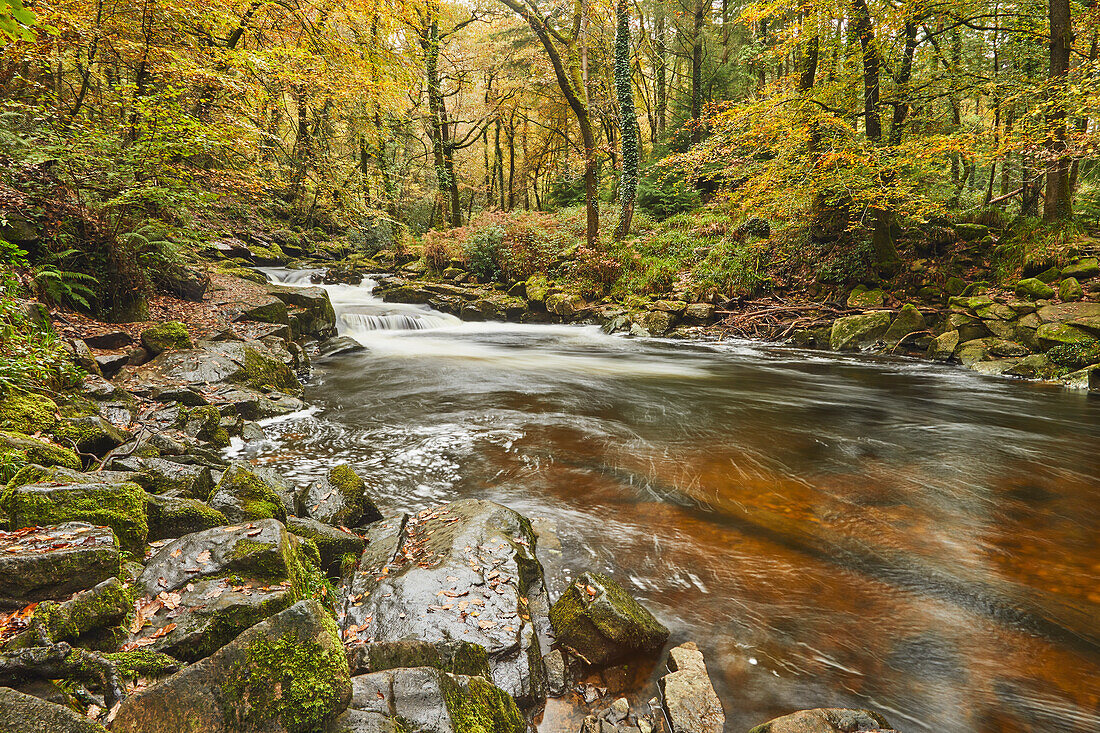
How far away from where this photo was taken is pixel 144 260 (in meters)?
8.73

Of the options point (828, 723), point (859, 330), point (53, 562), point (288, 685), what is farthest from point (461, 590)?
point (859, 330)

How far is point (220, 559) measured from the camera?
2594 mm

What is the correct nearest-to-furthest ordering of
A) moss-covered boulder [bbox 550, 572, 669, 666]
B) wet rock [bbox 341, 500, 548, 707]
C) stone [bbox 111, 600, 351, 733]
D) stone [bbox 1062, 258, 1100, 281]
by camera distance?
stone [bbox 111, 600, 351, 733], wet rock [bbox 341, 500, 548, 707], moss-covered boulder [bbox 550, 572, 669, 666], stone [bbox 1062, 258, 1100, 281]

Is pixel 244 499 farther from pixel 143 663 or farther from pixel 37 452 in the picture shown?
pixel 143 663

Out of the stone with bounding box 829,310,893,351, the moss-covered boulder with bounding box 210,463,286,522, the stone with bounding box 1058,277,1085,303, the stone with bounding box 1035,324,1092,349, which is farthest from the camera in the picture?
the stone with bounding box 829,310,893,351

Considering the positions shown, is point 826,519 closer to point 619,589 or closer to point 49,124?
point 619,589

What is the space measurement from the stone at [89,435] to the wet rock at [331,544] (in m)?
2.13

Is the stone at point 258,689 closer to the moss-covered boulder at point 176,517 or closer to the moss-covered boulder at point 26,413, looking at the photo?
the moss-covered boulder at point 176,517

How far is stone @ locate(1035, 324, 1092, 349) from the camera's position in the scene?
8.76m

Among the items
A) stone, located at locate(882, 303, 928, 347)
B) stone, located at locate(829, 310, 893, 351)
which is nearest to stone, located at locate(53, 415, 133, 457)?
stone, located at locate(829, 310, 893, 351)

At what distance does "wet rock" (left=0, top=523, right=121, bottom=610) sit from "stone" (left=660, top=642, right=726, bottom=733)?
2.82m

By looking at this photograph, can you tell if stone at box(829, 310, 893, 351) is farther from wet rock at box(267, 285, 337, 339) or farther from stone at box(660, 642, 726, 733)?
wet rock at box(267, 285, 337, 339)

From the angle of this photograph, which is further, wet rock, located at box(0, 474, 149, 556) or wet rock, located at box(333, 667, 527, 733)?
wet rock, located at box(0, 474, 149, 556)

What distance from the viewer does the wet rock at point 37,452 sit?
3.10 meters
